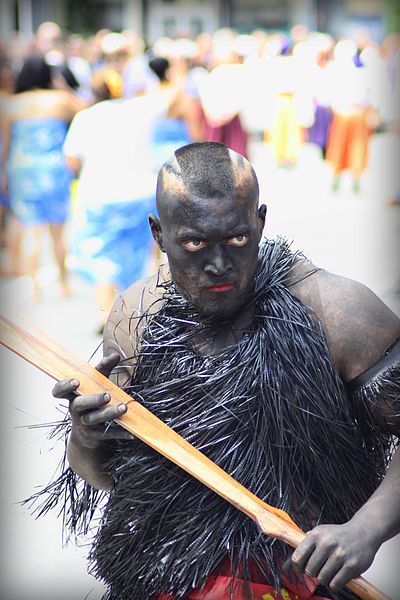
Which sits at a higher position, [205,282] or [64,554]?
[205,282]

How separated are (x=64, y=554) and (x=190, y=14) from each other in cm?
2063

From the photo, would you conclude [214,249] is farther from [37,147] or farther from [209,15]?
[209,15]

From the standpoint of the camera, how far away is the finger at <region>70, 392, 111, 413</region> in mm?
1543

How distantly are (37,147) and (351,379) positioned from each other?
504 cm

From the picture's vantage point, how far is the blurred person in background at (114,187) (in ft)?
16.5

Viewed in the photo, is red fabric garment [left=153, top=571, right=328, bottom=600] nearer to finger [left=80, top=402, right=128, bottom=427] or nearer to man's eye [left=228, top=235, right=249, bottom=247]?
finger [left=80, top=402, right=128, bottom=427]

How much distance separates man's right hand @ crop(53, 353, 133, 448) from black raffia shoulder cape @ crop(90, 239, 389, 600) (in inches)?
3.6

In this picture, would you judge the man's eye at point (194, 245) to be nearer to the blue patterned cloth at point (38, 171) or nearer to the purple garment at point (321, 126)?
the blue patterned cloth at point (38, 171)

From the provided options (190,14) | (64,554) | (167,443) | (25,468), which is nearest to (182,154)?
A: (167,443)

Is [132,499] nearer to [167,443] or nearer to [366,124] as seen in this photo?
[167,443]

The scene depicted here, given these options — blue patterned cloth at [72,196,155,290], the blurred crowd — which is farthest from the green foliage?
blue patterned cloth at [72,196,155,290]

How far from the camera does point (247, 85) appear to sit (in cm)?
1014

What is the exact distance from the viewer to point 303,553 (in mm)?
1427

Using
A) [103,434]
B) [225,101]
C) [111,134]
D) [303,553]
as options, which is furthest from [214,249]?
[225,101]
